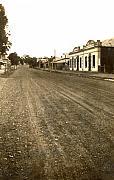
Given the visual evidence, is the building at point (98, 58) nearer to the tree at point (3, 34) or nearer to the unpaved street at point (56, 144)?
the tree at point (3, 34)

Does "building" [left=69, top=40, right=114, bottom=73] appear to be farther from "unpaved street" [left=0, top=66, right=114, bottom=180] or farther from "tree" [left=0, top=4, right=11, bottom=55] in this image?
"unpaved street" [left=0, top=66, right=114, bottom=180]

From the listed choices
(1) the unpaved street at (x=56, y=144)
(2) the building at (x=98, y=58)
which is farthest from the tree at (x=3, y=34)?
(1) the unpaved street at (x=56, y=144)

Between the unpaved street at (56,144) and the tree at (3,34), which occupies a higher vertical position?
the tree at (3,34)

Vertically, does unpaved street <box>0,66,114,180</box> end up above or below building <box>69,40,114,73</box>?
below

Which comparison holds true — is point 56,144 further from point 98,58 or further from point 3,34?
point 98,58

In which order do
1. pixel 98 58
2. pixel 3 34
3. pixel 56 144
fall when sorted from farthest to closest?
pixel 98 58 → pixel 3 34 → pixel 56 144

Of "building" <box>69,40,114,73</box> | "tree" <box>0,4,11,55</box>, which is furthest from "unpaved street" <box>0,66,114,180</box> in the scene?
"building" <box>69,40,114,73</box>

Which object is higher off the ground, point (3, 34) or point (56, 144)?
point (3, 34)

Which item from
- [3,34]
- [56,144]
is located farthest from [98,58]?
[56,144]

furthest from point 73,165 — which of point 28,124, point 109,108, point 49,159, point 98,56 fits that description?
point 98,56

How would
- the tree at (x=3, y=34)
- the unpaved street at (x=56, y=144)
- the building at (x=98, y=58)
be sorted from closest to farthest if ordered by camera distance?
the unpaved street at (x=56, y=144), the tree at (x=3, y=34), the building at (x=98, y=58)

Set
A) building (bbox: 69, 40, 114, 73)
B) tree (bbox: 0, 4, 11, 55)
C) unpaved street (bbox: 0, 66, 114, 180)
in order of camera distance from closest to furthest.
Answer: unpaved street (bbox: 0, 66, 114, 180)
tree (bbox: 0, 4, 11, 55)
building (bbox: 69, 40, 114, 73)

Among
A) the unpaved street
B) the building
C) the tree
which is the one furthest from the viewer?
the building

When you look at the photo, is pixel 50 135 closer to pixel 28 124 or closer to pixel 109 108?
pixel 28 124
